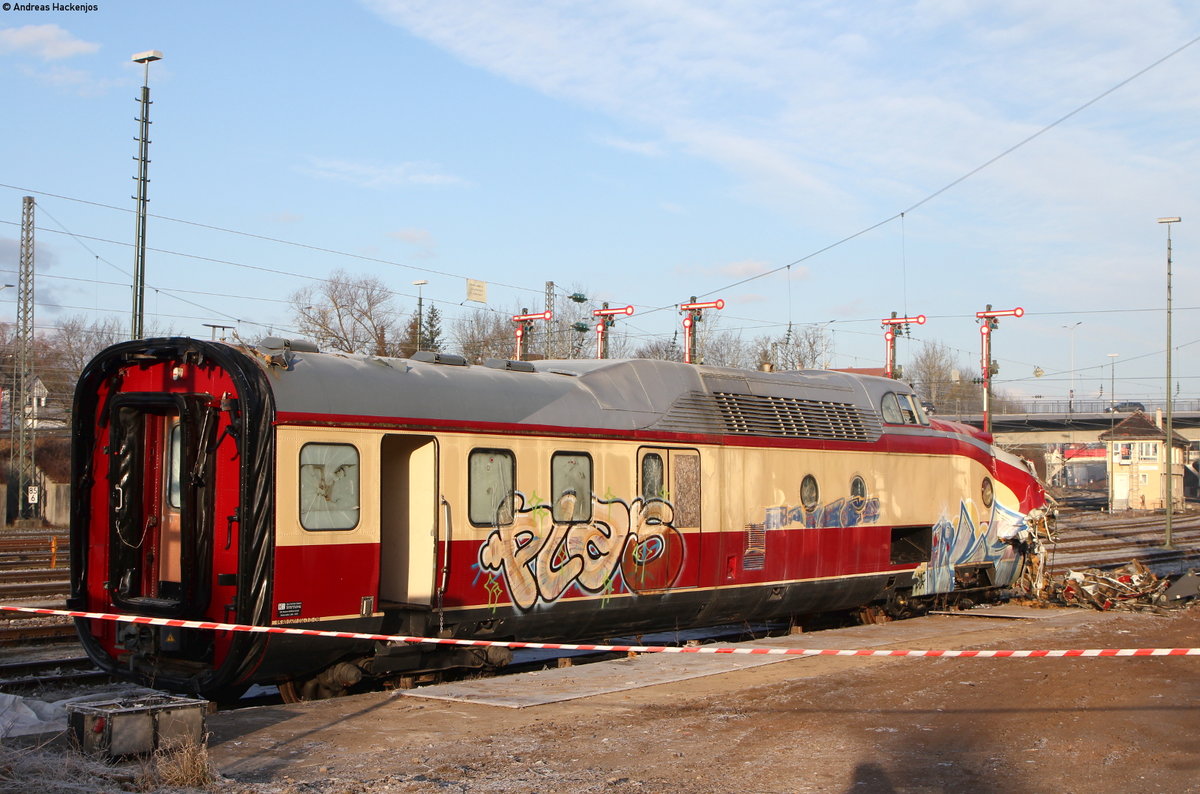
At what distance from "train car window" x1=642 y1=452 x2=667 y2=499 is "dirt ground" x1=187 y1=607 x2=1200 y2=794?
218 centimetres

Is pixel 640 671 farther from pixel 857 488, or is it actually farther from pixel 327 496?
pixel 857 488

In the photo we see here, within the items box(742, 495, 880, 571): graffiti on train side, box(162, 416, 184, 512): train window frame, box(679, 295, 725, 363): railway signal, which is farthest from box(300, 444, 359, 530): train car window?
box(679, 295, 725, 363): railway signal

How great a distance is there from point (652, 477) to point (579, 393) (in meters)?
1.32

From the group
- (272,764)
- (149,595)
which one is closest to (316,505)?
(149,595)

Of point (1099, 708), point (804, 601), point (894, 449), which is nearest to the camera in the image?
point (1099, 708)

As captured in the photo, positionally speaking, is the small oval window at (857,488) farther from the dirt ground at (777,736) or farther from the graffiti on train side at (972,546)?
the dirt ground at (777,736)

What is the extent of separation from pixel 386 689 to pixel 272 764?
11.6 ft

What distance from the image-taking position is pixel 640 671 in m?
11.5

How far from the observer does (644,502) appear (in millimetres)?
12633

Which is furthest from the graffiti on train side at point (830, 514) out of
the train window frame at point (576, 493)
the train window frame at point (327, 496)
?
the train window frame at point (327, 496)

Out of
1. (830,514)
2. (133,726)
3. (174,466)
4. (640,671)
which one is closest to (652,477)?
(640,671)

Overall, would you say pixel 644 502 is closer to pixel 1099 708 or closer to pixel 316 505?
pixel 316 505

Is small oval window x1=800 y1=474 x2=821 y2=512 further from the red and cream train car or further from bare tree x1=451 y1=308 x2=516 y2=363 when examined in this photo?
bare tree x1=451 y1=308 x2=516 y2=363

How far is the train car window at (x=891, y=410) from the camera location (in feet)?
54.8
